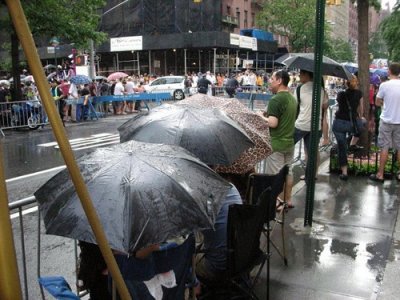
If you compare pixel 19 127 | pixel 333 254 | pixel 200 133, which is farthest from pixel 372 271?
pixel 19 127

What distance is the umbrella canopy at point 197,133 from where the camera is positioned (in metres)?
4.24

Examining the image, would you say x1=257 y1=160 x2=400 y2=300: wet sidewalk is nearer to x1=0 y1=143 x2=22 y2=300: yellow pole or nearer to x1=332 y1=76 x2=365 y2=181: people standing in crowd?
x1=332 y1=76 x2=365 y2=181: people standing in crowd

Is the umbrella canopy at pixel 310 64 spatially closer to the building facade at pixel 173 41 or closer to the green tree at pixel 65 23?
the green tree at pixel 65 23

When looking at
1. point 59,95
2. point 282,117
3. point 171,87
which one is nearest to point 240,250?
point 282,117

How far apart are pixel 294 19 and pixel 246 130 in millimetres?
51575

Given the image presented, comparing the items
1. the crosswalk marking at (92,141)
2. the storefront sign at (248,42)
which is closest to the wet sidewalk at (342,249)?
the crosswalk marking at (92,141)

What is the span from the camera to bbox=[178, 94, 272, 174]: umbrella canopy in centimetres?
509

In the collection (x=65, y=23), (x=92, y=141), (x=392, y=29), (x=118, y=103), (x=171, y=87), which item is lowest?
(x=92, y=141)

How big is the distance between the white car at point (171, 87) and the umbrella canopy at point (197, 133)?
2584 cm

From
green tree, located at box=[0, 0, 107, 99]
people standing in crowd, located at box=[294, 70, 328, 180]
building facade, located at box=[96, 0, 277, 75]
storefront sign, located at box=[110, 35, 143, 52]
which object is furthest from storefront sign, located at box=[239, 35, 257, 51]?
people standing in crowd, located at box=[294, 70, 328, 180]

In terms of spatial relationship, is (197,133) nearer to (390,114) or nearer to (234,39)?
(390,114)

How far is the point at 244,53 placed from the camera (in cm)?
4912

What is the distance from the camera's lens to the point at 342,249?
515cm

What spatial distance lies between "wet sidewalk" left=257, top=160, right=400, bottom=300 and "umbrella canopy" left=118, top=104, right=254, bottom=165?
4.25 feet
